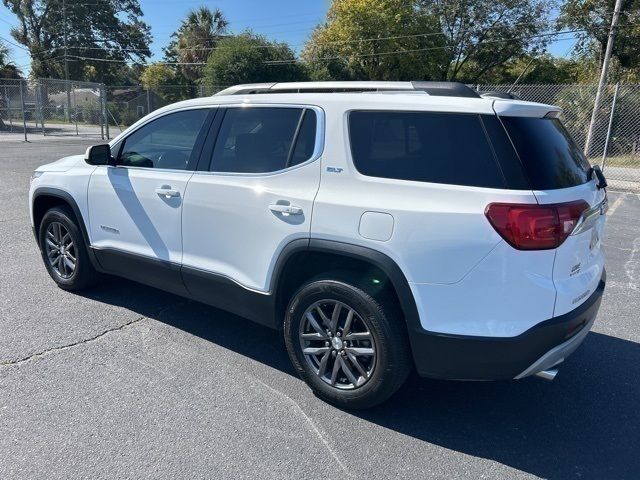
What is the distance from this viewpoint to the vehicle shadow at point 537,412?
268cm

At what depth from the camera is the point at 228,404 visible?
10.0ft

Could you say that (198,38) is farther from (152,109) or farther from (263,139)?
(263,139)

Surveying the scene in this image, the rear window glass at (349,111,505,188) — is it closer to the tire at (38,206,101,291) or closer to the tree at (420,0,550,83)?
the tire at (38,206,101,291)

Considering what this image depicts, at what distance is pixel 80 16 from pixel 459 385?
191ft

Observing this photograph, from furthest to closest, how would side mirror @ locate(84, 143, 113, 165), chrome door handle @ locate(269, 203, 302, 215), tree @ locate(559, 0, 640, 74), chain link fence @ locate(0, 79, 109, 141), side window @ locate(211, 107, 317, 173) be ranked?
tree @ locate(559, 0, 640, 74), chain link fence @ locate(0, 79, 109, 141), side mirror @ locate(84, 143, 113, 165), side window @ locate(211, 107, 317, 173), chrome door handle @ locate(269, 203, 302, 215)

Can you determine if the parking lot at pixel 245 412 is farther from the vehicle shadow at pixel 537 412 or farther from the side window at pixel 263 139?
the side window at pixel 263 139

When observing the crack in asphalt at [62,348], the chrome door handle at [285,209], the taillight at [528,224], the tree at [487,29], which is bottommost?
the crack in asphalt at [62,348]

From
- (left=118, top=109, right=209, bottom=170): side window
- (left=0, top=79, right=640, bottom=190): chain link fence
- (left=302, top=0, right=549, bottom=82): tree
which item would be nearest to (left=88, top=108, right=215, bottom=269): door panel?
(left=118, top=109, right=209, bottom=170): side window

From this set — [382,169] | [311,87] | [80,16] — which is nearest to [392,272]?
[382,169]

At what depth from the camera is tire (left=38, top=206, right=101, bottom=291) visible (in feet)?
14.7

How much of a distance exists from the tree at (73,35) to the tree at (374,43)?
26190 millimetres

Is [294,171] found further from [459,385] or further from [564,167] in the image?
[459,385]

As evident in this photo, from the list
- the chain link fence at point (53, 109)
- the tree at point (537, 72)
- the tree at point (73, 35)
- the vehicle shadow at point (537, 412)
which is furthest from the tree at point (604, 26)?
the tree at point (73, 35)

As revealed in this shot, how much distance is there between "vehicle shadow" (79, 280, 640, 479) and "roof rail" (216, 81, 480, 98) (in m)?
1.87
